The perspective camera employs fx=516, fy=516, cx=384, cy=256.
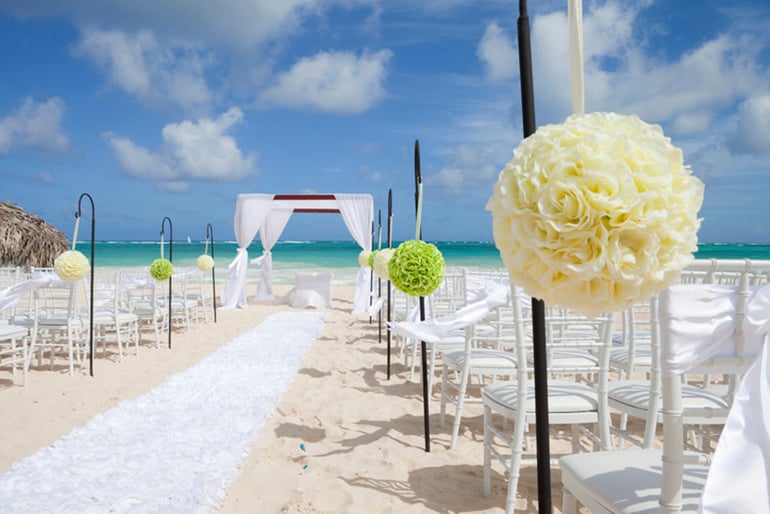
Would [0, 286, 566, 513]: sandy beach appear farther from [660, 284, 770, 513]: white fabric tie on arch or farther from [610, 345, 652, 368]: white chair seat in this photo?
[660, 284, 770, 513]: white fabric tie on arch

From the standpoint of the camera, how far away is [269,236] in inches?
495

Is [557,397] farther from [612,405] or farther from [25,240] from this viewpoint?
[25,240]

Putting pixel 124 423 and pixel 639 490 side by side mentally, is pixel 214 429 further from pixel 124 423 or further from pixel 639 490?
pixel 639 490

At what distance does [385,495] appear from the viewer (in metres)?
2.51

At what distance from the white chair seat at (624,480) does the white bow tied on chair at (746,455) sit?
299mm

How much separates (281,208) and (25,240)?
6.39 metres

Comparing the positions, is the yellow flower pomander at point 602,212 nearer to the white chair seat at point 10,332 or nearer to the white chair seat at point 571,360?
the white chair seat at point 571,360

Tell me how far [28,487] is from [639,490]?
2.78 metres

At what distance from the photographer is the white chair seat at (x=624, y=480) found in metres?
1.34

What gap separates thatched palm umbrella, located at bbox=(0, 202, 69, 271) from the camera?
1227cm

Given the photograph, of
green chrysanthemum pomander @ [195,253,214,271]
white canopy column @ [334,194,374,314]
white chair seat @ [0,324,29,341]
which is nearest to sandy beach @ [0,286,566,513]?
white chair seat @ [0,324,29,341]

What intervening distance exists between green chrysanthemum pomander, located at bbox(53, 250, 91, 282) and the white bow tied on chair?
481cm

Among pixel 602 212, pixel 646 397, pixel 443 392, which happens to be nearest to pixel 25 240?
pixel 443 392

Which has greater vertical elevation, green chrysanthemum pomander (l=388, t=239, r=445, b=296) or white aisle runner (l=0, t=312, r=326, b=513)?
green chrysanthemum pomander (l=388, t=239, r=445, b=296)
